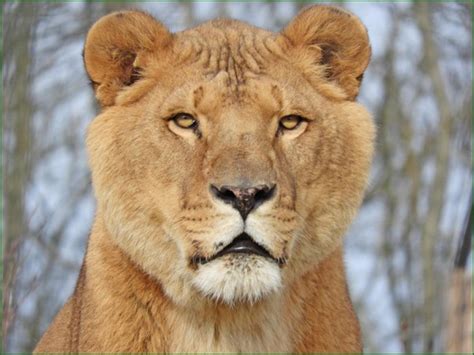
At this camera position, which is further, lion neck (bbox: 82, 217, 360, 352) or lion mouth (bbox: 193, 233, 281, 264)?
lion neck (bbox: 82, 217, 360, 352)

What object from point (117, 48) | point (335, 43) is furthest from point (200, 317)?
point (335, 43)

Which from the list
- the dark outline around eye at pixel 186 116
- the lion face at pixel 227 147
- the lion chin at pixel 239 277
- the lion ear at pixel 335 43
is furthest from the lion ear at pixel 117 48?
the lion chin at pixel 239 277

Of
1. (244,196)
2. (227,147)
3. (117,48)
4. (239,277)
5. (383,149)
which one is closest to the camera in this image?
(244,196)

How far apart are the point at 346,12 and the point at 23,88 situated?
556cm

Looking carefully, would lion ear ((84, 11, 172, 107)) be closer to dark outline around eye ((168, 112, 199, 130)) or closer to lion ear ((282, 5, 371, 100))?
dark outline around eye ((168, 112, 199, 130))

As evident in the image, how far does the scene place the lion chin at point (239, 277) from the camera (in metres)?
4.18

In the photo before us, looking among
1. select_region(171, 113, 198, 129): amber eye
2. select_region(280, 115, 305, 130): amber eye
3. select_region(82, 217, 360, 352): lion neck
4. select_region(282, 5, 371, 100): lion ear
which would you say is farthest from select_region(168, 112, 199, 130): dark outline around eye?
select_region(282, 5, 371, 100): lion ear

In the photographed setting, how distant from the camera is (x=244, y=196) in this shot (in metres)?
4.11

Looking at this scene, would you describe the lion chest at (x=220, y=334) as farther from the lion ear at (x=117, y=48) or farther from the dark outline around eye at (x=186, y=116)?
the lion ear at (x=117, y=48)

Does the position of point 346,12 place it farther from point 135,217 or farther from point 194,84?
point 135,217

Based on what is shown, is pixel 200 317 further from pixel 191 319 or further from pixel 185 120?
pixel 185 120

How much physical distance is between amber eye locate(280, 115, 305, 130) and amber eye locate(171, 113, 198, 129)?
0.31 metres

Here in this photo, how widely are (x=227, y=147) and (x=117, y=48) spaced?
0.71 metres

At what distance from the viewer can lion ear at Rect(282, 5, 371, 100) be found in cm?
491
